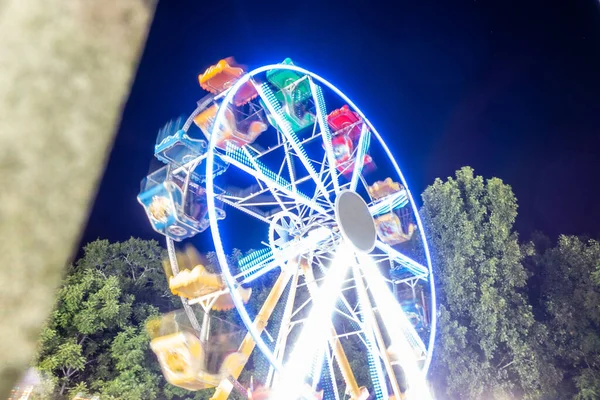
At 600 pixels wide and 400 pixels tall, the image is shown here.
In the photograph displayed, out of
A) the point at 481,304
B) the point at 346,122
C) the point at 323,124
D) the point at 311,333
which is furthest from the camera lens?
the point at 481,304

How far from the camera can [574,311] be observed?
15.8 m

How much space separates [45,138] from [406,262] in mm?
8734

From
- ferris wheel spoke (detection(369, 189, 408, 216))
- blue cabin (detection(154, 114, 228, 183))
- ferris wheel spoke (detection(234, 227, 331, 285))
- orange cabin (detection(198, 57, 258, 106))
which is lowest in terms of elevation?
ferris wheel spoke (detection(234, 227, 331, 285))

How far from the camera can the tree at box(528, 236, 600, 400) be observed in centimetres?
Result: 1505

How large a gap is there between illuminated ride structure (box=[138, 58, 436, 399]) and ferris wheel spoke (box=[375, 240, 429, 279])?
0.05 metres

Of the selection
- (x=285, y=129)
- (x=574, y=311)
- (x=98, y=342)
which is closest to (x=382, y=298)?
(x=285, y=129)

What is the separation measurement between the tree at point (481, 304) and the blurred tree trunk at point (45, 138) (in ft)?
37.4

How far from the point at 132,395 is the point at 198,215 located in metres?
6.69

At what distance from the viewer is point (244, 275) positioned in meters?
8.51

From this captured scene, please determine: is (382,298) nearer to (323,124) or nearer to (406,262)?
(406,262)

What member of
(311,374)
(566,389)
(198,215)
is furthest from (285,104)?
(566,389)

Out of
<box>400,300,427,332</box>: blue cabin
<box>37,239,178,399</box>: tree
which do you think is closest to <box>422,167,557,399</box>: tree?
<box>400,300,427,332</box>: blue cabin

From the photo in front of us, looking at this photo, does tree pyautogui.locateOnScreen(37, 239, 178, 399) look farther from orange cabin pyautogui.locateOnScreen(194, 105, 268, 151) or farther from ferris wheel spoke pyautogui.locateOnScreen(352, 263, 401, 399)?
ferris wheel spoke pyautogui.locateOnScreen(352, 263, 401, 399)

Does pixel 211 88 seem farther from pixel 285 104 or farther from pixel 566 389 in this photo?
pixel 566 389
